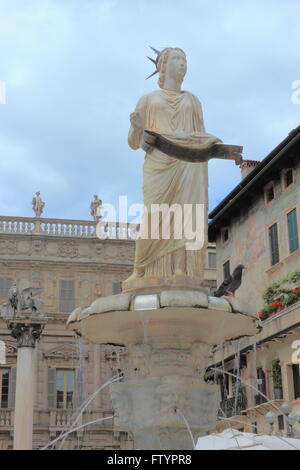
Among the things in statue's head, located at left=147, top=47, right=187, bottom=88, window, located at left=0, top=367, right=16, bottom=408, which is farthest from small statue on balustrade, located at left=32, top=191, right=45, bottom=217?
statue's head, located at left=147, top=47, right=187, bottom=88

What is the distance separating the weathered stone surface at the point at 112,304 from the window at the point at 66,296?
32.6 meters

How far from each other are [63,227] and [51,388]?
9153mm

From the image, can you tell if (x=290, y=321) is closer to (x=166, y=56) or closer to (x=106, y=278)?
(x=166, y=56)

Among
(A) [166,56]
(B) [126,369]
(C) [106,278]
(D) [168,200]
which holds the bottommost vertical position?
(B) [126,369]

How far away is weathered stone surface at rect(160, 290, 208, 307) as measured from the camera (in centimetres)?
867

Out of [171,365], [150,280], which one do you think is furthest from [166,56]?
[171,365]

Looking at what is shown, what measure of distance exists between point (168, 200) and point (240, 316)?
1.90 m

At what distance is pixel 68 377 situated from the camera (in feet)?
134

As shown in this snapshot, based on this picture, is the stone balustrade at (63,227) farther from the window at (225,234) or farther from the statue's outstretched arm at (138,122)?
the statue's outstretched arm at (138,122)

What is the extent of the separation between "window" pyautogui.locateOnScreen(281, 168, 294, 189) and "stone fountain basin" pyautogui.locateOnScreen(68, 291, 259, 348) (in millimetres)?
17724

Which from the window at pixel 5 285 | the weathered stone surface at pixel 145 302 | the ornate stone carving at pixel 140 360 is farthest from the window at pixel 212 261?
the weathered stone surface at pixel 145 302

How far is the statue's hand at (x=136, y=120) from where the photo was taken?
10.6 metres

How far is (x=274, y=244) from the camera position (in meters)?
28.4

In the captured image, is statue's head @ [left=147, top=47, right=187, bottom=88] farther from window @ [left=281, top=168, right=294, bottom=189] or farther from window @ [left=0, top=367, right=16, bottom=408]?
window @ [left=0, top=367, right=16, bottom=408]
